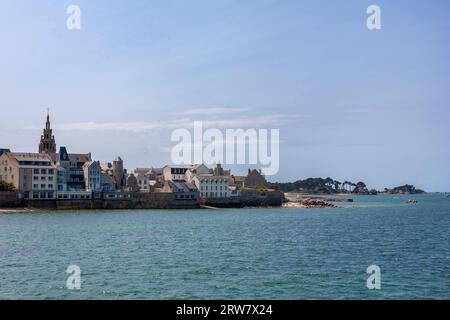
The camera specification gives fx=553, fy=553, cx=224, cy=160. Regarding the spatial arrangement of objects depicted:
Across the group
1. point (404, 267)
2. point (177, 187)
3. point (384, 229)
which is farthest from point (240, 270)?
point (177, 187)

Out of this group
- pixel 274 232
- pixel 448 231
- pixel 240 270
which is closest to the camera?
pixel 240 270

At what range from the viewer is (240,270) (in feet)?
111

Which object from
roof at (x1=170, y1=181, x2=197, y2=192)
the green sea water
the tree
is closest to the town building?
roof at (x1=170, y1=181, x2=197, y2=192)

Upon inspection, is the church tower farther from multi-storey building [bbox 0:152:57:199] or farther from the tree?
the tree

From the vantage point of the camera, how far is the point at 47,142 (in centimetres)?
12725

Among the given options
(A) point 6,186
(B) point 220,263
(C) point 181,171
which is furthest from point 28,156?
(B) point 220,263

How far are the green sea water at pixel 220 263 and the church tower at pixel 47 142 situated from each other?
224 ft

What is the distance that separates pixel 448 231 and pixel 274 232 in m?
22.1

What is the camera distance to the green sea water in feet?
89.8

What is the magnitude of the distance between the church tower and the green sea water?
6837cm

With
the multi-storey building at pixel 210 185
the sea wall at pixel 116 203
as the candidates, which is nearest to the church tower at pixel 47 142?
the sea wall at pixel 116 203

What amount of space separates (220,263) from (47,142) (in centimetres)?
9983
